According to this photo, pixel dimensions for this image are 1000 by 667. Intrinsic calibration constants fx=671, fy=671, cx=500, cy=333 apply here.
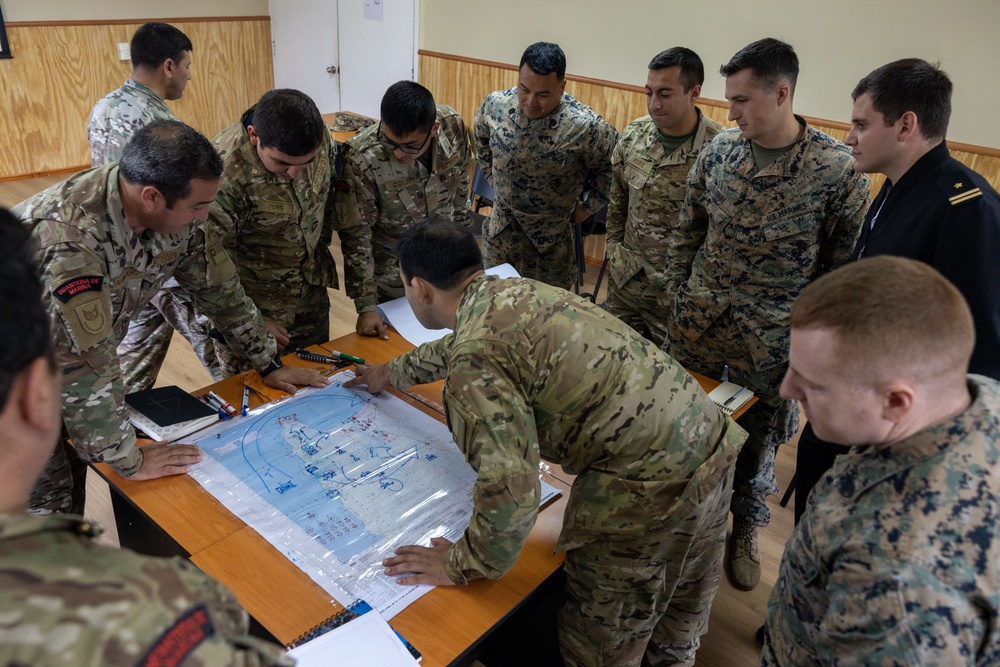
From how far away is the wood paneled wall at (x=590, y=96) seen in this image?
321cm

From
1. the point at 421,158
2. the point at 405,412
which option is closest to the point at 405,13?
the point at 421,158

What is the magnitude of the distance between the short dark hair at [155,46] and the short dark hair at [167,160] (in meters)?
1.83

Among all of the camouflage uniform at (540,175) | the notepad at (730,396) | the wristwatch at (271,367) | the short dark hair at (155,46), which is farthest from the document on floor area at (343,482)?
the short dark hair at (155,46)

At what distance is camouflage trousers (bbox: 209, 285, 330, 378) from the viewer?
2430 mm

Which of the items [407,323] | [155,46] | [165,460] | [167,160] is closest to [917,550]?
[165,460]

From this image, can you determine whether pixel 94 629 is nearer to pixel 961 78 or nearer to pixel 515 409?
pixel 515 409

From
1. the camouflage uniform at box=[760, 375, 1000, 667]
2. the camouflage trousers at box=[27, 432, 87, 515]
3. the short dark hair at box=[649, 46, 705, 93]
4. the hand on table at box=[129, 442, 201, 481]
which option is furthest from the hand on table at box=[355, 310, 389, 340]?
the camouflage uniform at box=[760, 375, 1000, 667]

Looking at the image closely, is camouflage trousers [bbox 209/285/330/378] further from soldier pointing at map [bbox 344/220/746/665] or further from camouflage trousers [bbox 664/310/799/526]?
camouflage trousers [bbox 664/310/799/526]

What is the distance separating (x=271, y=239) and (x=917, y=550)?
204cm

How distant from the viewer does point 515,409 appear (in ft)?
4.21

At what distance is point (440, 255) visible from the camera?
1.48 metres

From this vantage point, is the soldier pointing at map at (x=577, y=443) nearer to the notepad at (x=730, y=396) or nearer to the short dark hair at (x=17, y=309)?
the notepad at (x=730, y=396)

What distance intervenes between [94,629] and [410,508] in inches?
36.4

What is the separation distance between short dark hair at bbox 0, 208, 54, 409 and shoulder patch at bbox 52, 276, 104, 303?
84 cm
